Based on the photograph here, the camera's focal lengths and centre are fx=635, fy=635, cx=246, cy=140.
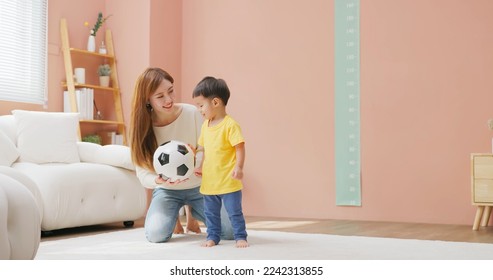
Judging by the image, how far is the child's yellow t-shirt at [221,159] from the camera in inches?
117

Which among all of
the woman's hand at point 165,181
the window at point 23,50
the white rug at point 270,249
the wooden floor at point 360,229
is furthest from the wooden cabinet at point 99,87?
the woman's hand at point 165,181

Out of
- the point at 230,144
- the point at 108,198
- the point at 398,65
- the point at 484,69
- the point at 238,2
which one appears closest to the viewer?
the point at 230,144

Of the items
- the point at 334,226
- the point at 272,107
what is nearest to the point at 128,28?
the point at 272,107

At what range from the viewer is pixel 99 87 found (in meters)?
5.19

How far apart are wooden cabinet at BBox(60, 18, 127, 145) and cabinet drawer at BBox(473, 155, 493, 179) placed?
2.80m

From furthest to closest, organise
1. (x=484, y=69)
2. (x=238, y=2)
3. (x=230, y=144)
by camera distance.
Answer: (x=238, y=2)
(x=484, y=69)
(x=230, y=144)

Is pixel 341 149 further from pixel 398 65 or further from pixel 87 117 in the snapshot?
pixel 87 117

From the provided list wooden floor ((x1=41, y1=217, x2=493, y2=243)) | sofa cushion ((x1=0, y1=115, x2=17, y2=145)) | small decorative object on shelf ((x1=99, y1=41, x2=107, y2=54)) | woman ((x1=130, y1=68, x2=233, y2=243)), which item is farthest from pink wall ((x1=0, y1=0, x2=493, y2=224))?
woman ((x1=130, y1=68, x2=233, y2=243))

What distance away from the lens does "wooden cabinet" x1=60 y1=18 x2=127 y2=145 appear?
502 cm

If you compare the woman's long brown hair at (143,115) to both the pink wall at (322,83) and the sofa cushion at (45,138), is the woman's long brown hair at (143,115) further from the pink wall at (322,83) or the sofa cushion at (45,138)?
the pink wall at (322,83)

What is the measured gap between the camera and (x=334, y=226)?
13.9 feet

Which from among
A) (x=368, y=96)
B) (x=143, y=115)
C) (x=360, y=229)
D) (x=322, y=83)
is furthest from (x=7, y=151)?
(x=368, y=96)

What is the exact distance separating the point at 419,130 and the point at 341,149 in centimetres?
61

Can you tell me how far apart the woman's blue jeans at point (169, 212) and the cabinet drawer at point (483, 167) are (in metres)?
1.73
